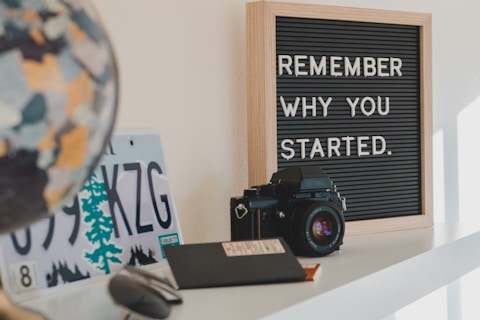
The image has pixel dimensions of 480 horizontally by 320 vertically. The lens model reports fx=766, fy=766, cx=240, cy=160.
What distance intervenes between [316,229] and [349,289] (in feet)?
0.71

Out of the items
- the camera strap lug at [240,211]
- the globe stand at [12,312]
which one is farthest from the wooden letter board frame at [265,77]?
the globe stand at [12,312]

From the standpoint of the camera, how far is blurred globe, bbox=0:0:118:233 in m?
0.49

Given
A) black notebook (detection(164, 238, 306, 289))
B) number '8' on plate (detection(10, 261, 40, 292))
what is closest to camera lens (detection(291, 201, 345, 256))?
black notebook (detection(164, 238, 306, 289))

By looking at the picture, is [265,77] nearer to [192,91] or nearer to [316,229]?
[192,91]

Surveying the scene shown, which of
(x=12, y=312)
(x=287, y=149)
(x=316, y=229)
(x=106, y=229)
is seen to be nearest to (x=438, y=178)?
(x=287, y=149)

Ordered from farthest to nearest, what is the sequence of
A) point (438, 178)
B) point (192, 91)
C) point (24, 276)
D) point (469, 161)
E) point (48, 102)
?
point (469, 161) < point (438, 178) < point (192, 91) < point (24, 276) < point (48, 102)

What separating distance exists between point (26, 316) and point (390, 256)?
0.74m

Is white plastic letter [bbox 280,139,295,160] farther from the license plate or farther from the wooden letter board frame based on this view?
the license plate

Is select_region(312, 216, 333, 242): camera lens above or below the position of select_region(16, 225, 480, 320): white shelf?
above

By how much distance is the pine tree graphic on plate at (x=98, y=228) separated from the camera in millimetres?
1006

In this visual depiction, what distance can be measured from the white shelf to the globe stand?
0.22m

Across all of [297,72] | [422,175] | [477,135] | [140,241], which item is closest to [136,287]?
[140,241]

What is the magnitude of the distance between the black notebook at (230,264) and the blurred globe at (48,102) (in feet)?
1.50

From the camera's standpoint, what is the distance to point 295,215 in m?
1.22
